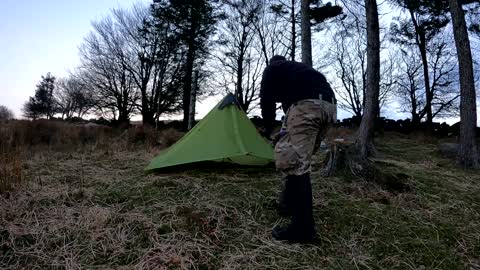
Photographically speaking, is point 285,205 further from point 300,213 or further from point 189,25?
point 189,25

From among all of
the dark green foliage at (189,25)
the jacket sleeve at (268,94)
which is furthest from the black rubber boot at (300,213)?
the dark green foliage at (189,25)

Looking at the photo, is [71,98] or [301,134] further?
[71,98]

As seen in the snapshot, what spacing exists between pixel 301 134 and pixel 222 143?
68.5 inches

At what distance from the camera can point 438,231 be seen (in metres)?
2.78

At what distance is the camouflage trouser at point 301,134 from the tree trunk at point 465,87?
15.6ft

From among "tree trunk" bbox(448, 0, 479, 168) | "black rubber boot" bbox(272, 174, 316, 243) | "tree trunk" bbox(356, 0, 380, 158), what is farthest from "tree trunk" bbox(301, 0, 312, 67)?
"black rubber boot" bbox(272, 174, 316, 243)

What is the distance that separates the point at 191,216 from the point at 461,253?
6.39 ft

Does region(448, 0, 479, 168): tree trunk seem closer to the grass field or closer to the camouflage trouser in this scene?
the grass field

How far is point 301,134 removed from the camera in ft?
8.35

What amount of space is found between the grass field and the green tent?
0.71 feet

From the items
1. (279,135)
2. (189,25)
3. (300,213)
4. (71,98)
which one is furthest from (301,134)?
(71,98)

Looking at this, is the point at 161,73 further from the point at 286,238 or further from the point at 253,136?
the point at 286,238

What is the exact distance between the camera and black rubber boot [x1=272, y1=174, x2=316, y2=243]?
245cm

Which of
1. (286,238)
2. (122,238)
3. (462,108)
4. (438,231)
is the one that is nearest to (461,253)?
(438,231)
